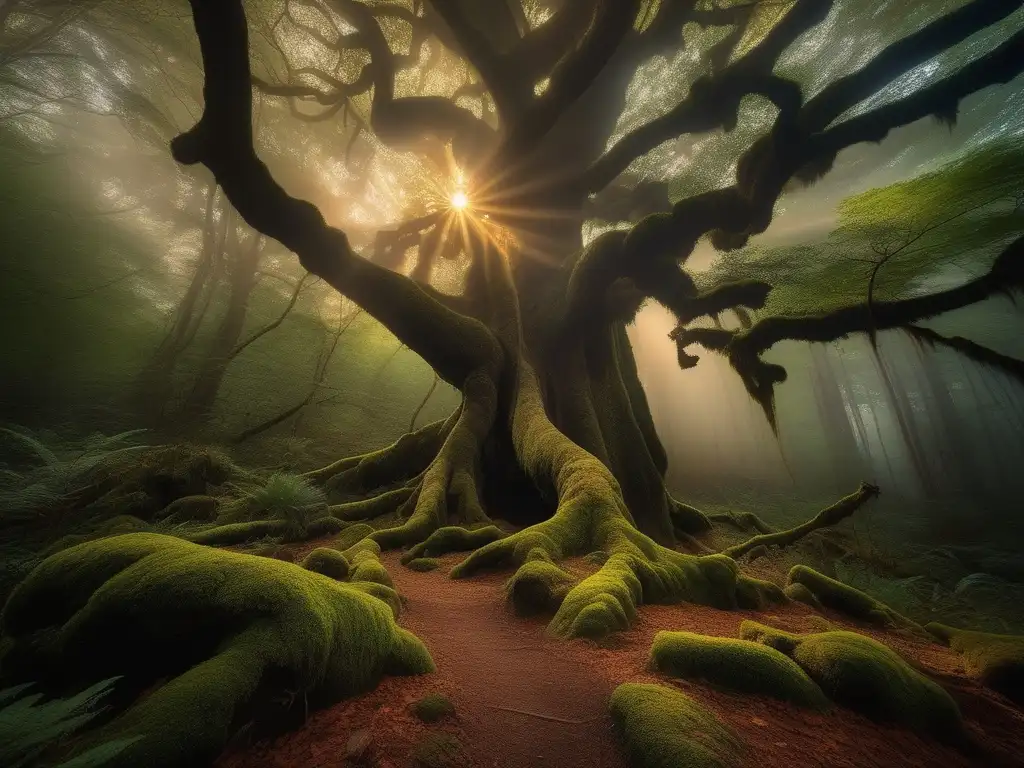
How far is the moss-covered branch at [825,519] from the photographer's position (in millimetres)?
6400

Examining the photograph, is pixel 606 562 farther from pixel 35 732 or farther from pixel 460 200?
pixel 460 200

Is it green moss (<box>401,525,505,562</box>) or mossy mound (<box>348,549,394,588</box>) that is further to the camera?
green moss (<box>401,525,505,562</box>)

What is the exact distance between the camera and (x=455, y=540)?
16.5ft

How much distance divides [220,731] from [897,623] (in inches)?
238

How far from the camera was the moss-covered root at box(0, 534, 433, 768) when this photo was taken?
4.29ft

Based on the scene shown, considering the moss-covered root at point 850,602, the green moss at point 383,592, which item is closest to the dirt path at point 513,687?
the green moss at point 383,592

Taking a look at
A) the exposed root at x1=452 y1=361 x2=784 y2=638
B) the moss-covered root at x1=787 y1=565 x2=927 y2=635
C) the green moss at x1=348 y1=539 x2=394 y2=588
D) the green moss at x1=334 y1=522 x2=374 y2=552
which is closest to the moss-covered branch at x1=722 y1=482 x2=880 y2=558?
the moss-covered root at x1=787 y1=565 x2=927 y2=635

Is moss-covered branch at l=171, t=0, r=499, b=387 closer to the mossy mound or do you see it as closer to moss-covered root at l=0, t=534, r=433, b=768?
the mossy mound

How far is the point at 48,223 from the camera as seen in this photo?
60.3 ft

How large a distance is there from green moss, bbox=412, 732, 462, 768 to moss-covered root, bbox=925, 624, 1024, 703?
3971mm

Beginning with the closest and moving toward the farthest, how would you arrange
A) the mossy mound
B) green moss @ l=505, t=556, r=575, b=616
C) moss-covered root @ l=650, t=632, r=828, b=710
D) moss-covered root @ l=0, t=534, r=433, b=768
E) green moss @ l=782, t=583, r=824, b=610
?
moss-covered root @ l=0, t=534, r=433, b=768, moss-covered root @ l=650, t=632, r=828, b=710, green moss @ l=505, t=556, r=575, b=616, the mossy mound, green moss @ l=782, t=583, r=824, b=610

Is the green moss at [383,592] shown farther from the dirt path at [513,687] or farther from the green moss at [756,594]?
the green moss at [756,594]

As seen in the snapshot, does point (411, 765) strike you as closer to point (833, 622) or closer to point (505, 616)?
point (505, 616)

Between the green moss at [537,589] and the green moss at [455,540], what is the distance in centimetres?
164
